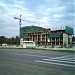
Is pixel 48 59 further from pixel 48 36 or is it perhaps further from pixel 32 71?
pixel 48 36

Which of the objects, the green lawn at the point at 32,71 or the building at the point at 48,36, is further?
the building at the point at 48,36

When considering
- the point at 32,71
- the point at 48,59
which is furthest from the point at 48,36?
the point at 32,71

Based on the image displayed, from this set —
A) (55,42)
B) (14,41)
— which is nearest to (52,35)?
(55,42)

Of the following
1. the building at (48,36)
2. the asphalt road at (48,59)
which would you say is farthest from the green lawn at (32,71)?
the building at (48,36)

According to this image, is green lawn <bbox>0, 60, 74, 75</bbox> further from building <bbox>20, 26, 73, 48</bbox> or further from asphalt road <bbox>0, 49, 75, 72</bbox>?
building <bbox>20, 26, 73, 48</bbox>

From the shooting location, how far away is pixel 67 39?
10000 cm

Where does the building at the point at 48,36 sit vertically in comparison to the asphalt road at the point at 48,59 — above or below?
above

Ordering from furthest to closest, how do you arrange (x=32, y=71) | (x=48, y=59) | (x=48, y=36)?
(x=48, y=36) < (x=48, y=59) < (x=32, y=71)

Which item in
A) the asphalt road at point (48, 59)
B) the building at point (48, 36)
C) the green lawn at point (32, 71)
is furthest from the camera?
the building at point (48, 36)

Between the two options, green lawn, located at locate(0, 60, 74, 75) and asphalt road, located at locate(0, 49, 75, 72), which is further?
asphalt road, located at locate(0, 49, 75, 72)

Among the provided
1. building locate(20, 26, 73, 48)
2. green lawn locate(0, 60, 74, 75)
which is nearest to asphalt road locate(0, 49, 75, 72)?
green lawn locate(0, 60, 74, 75)

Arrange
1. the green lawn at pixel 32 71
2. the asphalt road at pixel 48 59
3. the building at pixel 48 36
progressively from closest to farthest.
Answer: the green lawn at pixel 32 71
the asphalt road at pixel 48 59
the building at pixel 48 36

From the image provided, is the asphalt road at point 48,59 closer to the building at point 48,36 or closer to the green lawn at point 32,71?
the green lawn at point 32,71

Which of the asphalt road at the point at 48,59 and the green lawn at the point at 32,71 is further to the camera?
the asphalt road at the point at 48,59
